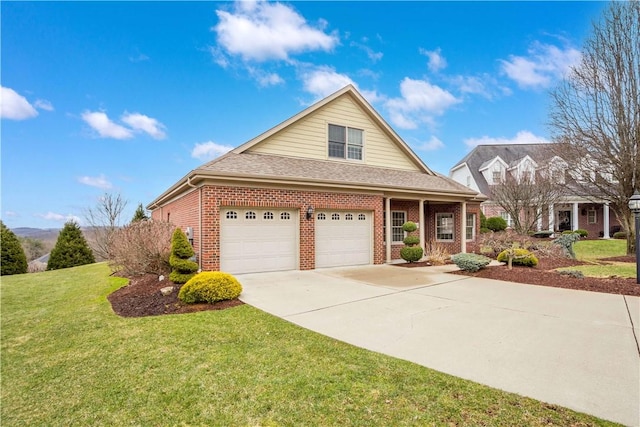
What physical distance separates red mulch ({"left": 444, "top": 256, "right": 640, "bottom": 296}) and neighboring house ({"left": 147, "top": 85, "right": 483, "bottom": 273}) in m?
4.24

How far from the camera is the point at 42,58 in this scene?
461 inches

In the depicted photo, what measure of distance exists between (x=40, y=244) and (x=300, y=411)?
37.3 m

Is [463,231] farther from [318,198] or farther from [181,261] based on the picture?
[181,261]

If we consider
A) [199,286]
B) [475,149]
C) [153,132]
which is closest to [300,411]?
[199,286]

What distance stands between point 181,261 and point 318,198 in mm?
5180

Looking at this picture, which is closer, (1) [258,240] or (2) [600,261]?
(1) [258,240]

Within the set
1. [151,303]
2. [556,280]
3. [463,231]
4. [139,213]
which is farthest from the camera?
[139,213]

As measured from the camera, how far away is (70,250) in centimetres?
1872

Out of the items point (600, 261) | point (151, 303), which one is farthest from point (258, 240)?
point (600, 261)

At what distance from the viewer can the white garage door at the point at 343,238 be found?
39.2 feet

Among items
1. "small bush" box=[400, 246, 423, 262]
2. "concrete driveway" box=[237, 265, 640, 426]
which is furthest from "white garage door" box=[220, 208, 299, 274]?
"small bush" box=[400, 246, 423, 262]

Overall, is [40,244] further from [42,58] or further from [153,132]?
[42,58]

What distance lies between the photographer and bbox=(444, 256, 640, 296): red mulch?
8250 millimetres

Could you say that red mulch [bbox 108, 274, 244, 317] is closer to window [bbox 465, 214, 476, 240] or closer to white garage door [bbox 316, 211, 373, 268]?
white garage door [bbox 316, 211, 373, 268]
